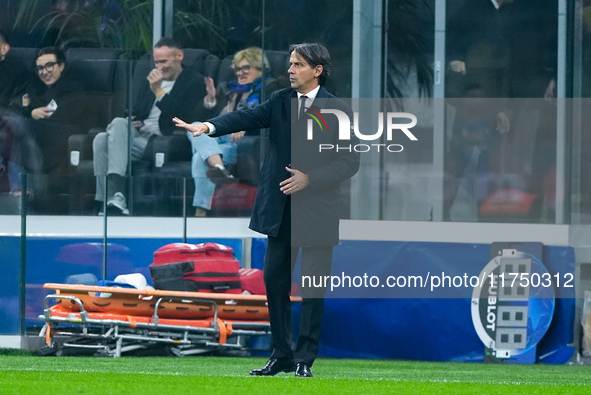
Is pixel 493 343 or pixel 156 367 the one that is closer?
pixel 156 367

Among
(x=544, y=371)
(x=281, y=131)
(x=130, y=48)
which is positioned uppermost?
(x=130, y=48)

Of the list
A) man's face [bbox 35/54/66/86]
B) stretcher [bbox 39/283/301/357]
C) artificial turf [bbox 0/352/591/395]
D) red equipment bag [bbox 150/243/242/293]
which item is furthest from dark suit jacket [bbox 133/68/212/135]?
artificial turf [bbox 0/352/591/395]

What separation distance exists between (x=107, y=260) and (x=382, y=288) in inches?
75.1

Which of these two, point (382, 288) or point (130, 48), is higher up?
point (130, 48)

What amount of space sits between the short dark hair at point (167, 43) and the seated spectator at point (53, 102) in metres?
0.68

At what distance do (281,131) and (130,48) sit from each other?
13.0 feet

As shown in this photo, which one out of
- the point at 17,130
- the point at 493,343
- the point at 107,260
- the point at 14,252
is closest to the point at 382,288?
the point at 493,343

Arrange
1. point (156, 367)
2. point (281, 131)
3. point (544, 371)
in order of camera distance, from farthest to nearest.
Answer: point (544, 371) → point (156, 367) → point (281, 131)

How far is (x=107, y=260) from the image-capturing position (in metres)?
8.31

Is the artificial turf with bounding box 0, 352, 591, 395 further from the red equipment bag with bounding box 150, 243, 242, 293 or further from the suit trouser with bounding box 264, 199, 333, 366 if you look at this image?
the red equipment bag with bounding box 150, 243, 242, 293

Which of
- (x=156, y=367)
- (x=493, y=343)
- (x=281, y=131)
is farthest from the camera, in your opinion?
(x=493, y=343)

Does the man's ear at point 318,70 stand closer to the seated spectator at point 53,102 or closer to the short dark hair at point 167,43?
the short dark hair at point 167,43

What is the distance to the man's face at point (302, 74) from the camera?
17.3ft

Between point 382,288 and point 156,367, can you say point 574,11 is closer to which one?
point 382,288
